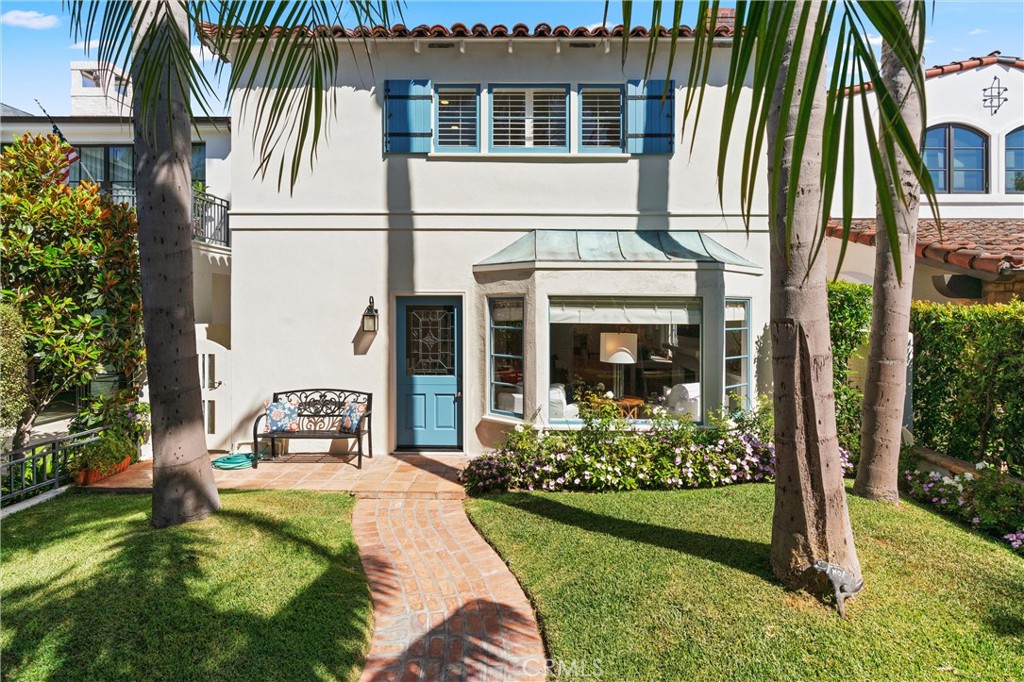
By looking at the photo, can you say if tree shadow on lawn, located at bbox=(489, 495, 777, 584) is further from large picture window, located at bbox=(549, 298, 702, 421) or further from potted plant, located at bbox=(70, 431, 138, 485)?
potted plant, located at bbox=(70, 431, 138, 485)

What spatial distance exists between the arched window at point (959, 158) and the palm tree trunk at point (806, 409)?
9.82 meters

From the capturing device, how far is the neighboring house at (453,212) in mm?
9328

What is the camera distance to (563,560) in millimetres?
5305

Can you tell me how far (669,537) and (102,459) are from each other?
315 inches

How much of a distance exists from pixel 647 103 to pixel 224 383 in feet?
29.2

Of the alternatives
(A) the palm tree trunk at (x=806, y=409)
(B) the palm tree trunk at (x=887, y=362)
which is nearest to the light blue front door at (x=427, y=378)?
(A) the palm tree trunk at (x=806, y=409)

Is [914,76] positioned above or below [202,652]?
above

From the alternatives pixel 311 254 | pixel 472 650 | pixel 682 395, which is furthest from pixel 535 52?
pixel 472 650

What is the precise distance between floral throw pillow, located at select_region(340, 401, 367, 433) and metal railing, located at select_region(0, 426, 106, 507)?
3.52m

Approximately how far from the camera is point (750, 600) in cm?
441

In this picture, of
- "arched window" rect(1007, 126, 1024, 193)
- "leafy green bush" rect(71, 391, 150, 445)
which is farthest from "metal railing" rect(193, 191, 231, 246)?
"arched window" rect(1007, 126, 1024, 193)

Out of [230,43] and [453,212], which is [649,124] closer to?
[453,212]

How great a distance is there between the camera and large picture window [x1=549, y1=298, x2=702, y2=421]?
8.72 metres

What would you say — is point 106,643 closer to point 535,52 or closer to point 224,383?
point 224,383
